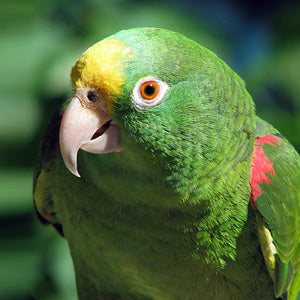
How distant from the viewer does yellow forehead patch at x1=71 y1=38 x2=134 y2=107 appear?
0.98 metres

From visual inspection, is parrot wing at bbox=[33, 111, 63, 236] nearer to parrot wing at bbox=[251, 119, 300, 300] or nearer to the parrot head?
the parrot head

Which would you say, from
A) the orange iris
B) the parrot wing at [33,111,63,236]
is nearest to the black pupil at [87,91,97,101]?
the orange iris

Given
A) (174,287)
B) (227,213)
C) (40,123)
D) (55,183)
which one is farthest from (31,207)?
(227,213)

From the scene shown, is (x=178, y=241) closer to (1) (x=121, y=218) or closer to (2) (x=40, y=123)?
(1) (x=121, y=218)

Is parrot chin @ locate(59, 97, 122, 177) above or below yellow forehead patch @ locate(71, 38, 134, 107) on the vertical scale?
below

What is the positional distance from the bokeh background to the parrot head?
3.51 ft

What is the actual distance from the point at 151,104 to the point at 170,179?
201mm

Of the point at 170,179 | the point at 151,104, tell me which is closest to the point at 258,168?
the point at 170,179

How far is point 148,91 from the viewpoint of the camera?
1004mm

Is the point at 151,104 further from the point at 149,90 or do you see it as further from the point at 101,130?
the point at 101,130

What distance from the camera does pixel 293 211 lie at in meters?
1.35

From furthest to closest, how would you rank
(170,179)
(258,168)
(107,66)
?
(258,168)
(170,179)
(107,66)

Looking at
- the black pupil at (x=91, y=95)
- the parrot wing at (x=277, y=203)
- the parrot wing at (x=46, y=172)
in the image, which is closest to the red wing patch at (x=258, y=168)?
the parrot wing at (x=277, y=203)

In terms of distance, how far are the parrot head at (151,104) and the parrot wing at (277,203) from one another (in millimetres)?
184
